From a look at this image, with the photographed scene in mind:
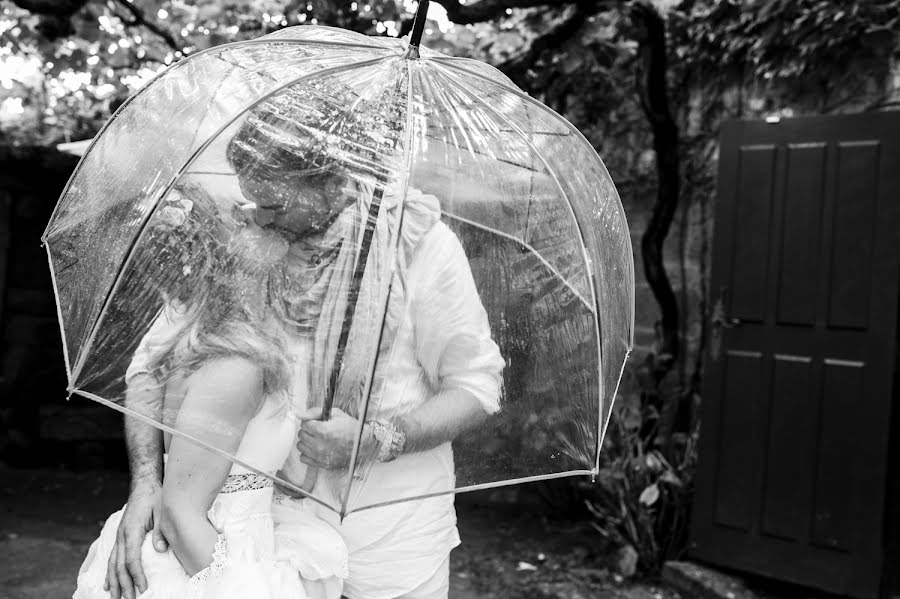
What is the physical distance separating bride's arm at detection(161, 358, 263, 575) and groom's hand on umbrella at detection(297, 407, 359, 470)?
0.12 meters

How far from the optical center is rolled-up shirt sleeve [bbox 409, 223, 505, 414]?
157 centimetres

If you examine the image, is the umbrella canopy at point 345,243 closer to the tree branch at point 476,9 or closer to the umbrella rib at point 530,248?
the umbrella rib at point 530,248

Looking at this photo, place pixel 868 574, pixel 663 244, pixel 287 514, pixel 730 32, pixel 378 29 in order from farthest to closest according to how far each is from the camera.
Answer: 1. pixel 663 244
2. pixel 730 32
3. pixel 378 29
4. pixel 868 574
5. pixel 287 514

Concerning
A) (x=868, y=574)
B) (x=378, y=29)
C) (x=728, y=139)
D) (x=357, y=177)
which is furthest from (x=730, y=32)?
(x=357, y=177)

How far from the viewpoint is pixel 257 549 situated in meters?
1.59

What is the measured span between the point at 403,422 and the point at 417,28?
2.24 feet

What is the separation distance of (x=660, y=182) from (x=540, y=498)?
1971 millimetres

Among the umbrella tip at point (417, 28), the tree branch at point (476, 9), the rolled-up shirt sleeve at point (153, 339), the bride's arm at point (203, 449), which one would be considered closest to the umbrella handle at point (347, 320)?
the bride's arm at point (203, 449)

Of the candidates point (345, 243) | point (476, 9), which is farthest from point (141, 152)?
point (476, 9)

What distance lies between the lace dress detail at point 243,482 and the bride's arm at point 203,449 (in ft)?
0.20

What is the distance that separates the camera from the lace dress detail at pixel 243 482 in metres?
1.62

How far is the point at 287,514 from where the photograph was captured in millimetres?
1713

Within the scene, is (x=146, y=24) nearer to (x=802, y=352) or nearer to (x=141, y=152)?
(x=141, y=152)

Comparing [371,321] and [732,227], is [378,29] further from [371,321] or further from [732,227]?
[371,321]
